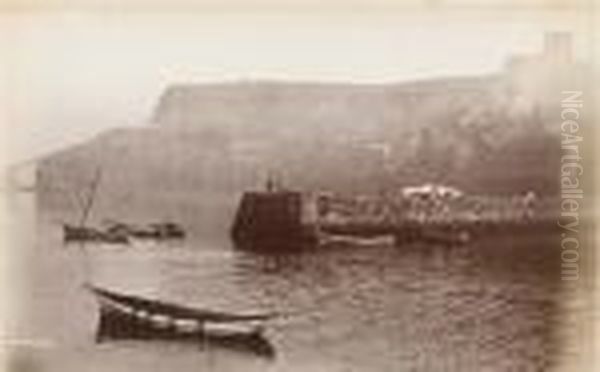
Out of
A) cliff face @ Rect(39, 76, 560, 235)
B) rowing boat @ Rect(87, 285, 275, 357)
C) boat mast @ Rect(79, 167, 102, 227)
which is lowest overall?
rowing boat @ Rect(87, 285, 275, 357)

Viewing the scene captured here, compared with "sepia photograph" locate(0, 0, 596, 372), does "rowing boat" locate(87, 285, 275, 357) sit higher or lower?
lower

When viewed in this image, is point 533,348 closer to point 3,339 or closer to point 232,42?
point 232,42

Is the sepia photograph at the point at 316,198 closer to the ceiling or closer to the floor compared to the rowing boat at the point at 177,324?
closer to the ceiling

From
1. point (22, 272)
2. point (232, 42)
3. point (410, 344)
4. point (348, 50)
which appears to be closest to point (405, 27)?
point (348, 50)

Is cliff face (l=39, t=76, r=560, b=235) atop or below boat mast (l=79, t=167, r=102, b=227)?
atop

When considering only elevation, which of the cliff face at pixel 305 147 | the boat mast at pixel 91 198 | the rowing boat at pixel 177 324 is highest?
the cliff face at pixel 305 147

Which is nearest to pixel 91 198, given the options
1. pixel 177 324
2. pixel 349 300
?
pixel 177 324
